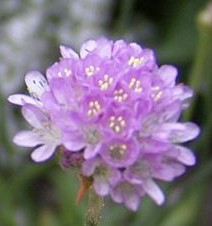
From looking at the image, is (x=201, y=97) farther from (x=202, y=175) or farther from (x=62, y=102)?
(x=62, y=102)

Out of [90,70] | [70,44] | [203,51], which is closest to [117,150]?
[90,70]

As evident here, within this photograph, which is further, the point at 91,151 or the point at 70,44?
the point at 70,44

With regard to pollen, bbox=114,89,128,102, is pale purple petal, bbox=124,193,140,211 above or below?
below

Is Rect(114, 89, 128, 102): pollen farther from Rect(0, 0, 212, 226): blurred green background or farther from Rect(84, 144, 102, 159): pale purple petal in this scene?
Rect(0, 0, 212, 226): blurred green background

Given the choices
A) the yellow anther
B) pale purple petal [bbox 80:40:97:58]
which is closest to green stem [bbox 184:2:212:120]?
pale purple petal [bbox 80:40:97:58]

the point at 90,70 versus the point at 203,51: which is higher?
the point at 90,70

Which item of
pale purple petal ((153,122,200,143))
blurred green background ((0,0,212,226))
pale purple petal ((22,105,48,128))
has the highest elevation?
pale purple petal ((22,105,48,128))

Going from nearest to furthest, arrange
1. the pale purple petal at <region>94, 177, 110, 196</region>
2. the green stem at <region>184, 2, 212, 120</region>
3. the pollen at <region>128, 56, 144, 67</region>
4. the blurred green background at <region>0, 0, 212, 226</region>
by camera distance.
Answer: the pale purple petal at <region>94, 177, 110, 196</region> < the pollen at <region>128, 56, 144, 67</region> < the green stem at <region>184, 2, 212, 120</region> < the blurred green background at <region>0, 0, 212, 226</region>

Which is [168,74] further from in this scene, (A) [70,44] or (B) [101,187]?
(A) [70,44]
